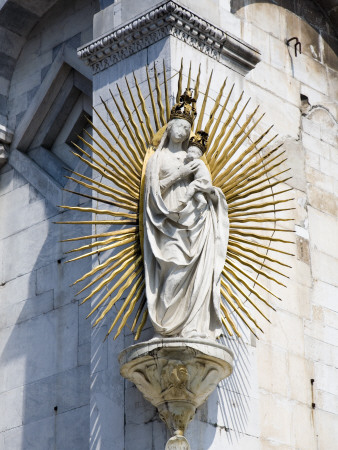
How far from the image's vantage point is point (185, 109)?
1112 centimetres

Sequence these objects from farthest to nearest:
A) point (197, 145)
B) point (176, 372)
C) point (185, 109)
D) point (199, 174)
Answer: point (185, 109)
point (197, 145)
point (199, 174)
point (176, 372)

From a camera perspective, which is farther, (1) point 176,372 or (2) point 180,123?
(2) point 180,123

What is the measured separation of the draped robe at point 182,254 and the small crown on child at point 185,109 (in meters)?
0.43

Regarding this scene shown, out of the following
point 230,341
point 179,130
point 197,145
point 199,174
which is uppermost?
point 179,130

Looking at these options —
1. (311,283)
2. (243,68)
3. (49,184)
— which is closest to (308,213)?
(311,283)

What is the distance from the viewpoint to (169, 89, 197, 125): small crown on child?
11.1 metres

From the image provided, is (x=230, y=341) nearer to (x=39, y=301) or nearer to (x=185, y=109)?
(x=185, y=109)

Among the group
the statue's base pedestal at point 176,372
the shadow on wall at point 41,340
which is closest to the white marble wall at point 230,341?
the shadow on wall at point 41,340

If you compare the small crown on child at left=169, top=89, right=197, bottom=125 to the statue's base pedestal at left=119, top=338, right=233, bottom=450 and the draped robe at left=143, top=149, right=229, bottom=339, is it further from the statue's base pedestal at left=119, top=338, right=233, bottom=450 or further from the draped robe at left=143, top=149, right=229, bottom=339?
the statue's base pedestal at left=119, top=338, right=233, bottom=450

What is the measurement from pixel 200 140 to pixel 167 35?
1.19 metres

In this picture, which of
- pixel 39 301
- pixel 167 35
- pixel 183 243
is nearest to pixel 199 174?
pixel 183 243

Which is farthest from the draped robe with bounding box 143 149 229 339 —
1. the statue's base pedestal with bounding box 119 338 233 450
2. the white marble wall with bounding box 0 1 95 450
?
the white marble wall with bounding box 0 1 95 450

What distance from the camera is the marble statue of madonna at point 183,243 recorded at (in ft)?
34.3

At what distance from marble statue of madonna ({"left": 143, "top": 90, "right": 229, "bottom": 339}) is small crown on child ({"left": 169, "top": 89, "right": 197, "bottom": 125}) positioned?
11 cm
